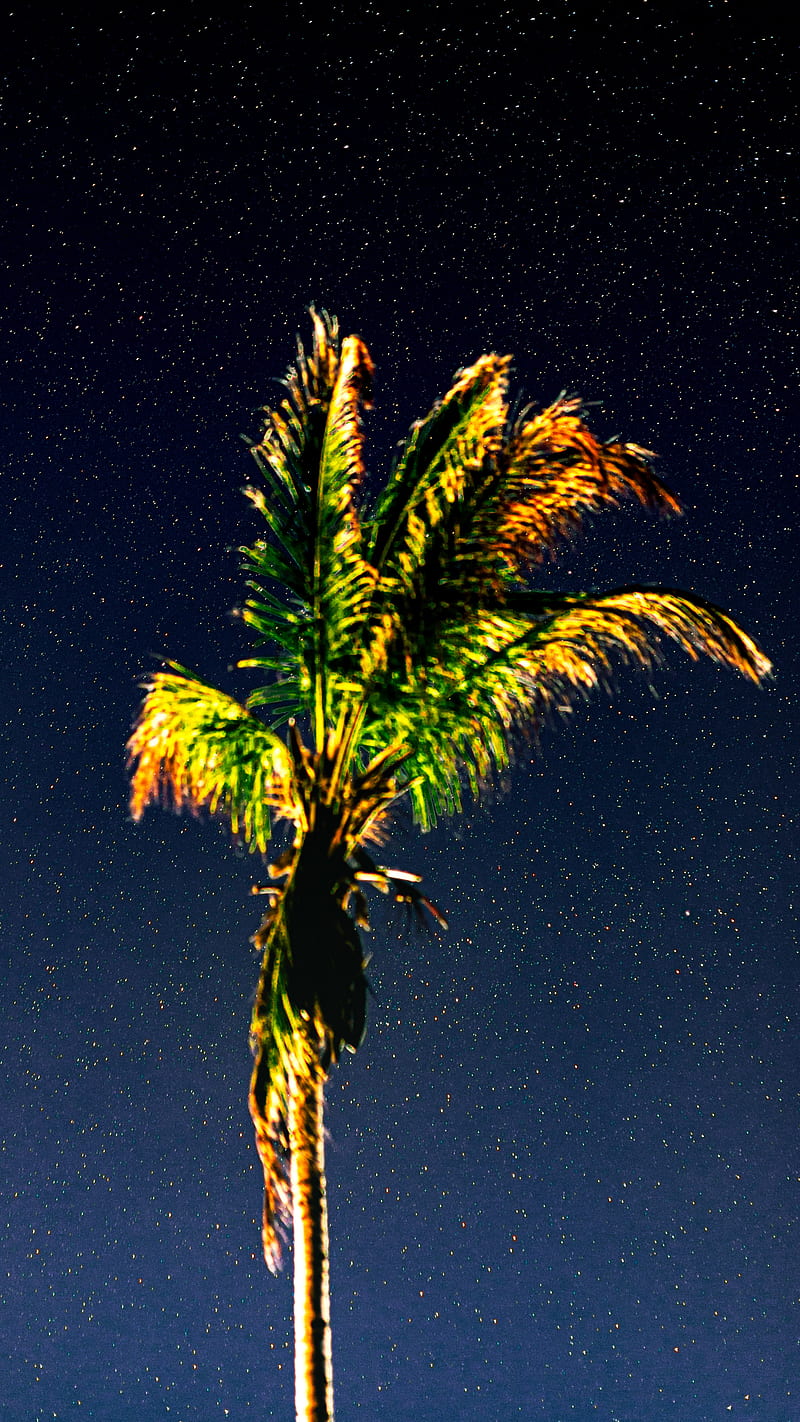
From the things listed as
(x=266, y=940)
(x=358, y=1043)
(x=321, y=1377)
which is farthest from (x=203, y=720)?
(x=321, y=1377)

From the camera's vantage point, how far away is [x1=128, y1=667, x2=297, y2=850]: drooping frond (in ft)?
29.6

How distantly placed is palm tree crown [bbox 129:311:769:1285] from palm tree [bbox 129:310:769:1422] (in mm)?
12

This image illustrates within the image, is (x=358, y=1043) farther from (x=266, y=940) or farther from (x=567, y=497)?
(x=567, y=497)

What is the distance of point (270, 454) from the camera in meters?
9.51

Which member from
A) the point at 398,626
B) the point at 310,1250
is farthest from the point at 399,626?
the point at 310,1250

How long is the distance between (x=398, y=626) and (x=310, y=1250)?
12.0 ft

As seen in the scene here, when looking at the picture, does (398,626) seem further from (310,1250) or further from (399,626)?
(310,1250)

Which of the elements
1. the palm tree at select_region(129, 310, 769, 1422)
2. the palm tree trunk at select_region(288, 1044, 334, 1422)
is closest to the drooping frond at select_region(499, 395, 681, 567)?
the palm tree at select_region(129, 310, 769, 1422)

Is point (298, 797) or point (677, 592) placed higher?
point (677, 592)

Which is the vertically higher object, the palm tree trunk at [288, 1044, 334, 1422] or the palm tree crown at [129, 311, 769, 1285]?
the palm tree crown at [129, 311, 769, 1285]

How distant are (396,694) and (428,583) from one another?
72cm

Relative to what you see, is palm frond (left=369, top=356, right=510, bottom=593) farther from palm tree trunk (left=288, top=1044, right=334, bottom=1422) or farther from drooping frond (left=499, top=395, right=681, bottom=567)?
palm tree trunk (left=288, top=1044, right=334, bottom=1422)

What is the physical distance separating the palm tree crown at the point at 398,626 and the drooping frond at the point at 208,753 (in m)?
0.01

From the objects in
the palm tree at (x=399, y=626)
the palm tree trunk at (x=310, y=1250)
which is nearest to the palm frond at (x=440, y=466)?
the palm tree at (x=399, y=626)
